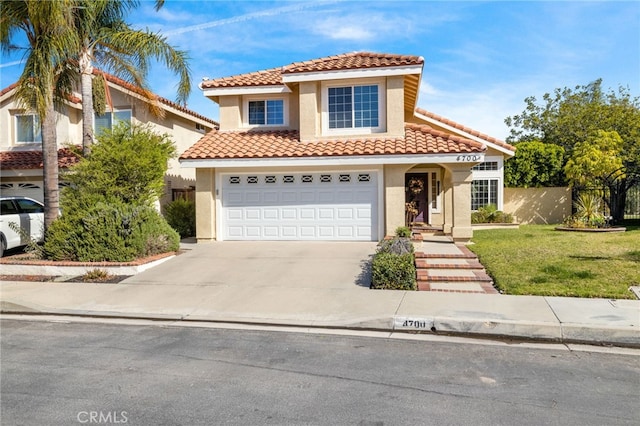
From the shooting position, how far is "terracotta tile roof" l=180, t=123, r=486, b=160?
46.4ft

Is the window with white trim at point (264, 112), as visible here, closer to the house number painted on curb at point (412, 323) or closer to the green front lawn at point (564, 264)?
the green front lawn at point (564, 264)

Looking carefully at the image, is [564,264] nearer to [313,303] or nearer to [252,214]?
[313,303]

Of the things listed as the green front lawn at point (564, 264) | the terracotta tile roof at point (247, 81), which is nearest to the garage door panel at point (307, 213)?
the terracotta tile roof at point (247, 81)

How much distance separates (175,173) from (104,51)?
6.19m

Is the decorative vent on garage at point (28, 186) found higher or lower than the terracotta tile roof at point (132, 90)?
lower

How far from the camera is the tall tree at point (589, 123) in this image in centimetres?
2181

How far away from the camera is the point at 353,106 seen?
15.9 m

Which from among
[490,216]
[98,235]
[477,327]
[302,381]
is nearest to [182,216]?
[98,235]

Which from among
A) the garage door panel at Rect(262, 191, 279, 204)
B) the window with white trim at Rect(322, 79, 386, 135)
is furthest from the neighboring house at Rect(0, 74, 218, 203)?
the window with white trim at Rect(322, 79, 386, 135)

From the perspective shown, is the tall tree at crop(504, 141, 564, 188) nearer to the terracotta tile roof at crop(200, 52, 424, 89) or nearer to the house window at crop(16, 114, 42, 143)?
the terracotta tile roof at crop(200, 52, 424, 89)

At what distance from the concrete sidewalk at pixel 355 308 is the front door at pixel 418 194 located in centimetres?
1047

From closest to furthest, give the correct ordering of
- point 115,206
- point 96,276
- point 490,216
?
point 96,276 → point 115,206 → point 490,216

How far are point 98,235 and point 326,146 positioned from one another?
23.7ft

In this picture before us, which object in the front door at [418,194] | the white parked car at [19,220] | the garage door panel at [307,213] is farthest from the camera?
the front door at [418,194]
